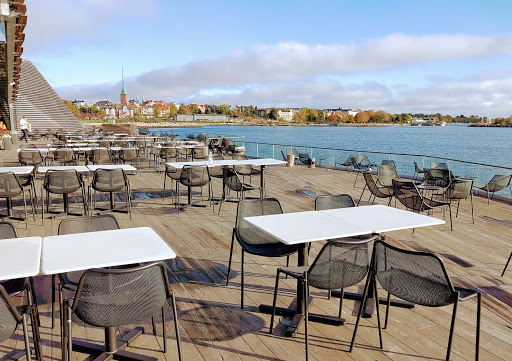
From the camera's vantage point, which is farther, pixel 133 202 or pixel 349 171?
pixel 349 171

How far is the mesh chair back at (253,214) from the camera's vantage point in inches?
128

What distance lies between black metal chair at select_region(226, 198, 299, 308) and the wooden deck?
11.6 inches

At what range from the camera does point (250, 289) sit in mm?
3316

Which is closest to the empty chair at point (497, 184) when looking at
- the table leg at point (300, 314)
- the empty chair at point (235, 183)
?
the empty chair at point (235, 183)

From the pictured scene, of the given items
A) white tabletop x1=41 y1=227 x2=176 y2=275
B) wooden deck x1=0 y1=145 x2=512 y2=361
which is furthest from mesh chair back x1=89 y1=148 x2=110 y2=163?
white tabletop x1=41 y1=227 x2=176 y2=275

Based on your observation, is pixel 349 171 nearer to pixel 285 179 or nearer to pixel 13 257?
pixel 285 179

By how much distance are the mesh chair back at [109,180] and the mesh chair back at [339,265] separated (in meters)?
3.99

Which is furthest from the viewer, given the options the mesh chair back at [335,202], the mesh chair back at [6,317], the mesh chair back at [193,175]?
the mesh chair back at [193,175]

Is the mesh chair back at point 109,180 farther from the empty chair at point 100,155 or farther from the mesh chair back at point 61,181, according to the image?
the empty chair at point 100,155

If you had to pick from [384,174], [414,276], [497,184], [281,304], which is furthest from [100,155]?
[497,184]

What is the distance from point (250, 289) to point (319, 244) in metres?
1.49

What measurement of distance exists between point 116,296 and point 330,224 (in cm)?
151

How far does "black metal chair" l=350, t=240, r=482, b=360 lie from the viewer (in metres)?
2.05

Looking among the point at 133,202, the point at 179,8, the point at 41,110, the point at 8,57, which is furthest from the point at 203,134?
the point at 41,110
